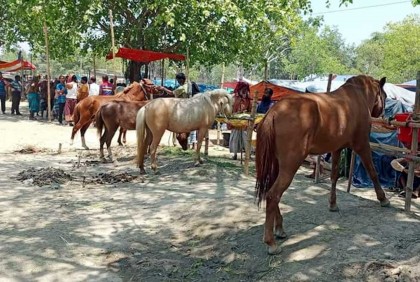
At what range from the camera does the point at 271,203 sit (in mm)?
4617

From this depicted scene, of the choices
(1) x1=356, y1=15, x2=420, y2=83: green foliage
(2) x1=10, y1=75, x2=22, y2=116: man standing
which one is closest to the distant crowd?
(2) x1=10, y1=75, x2=22, y2=116: man standing

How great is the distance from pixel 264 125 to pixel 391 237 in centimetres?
172

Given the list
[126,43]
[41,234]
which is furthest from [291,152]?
[126,43]

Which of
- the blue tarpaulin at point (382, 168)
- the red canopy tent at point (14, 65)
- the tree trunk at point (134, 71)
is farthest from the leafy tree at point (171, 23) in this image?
the red canopy tent at point (14, 65)

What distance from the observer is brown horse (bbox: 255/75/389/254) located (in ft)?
15.2

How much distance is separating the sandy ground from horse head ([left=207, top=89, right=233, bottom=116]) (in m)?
1.79

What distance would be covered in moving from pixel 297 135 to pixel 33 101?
16.6m

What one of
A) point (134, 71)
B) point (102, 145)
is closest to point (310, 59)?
point (134, 71)

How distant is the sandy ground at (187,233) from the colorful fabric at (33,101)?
442 inches

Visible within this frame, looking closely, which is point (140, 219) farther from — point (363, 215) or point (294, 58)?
point (294, 58)

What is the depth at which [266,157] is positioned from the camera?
4758 mm

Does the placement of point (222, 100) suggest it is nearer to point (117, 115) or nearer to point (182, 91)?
point (182, 91)

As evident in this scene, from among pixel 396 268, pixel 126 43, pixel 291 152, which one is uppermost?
pixel 126 43

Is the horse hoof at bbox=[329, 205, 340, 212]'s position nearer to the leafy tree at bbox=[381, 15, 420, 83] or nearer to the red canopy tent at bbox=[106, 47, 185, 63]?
the red canopy tent at bbox=[106, 47, 185, 63]
